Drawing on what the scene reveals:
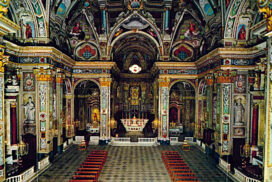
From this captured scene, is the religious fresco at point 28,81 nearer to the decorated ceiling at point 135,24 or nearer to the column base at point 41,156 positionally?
the decorated ceiling at point 135,24

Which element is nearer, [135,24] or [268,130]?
[268,130]

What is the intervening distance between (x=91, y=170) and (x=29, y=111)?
19.8 feet

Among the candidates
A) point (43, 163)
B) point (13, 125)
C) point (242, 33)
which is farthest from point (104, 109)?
point (242, 33)

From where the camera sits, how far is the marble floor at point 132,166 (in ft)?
36.4

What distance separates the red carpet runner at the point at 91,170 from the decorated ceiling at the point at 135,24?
27.8 ft

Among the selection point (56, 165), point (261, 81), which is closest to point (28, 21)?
point (56, 165)

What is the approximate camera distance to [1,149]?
7445 millimetres

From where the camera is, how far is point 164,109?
61.7 feet

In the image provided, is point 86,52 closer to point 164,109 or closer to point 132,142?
point 164,109

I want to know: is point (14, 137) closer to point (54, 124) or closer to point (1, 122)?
point (54, 124)

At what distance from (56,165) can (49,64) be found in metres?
7.04

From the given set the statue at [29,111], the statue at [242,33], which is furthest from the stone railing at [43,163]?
the statue at [242,33]

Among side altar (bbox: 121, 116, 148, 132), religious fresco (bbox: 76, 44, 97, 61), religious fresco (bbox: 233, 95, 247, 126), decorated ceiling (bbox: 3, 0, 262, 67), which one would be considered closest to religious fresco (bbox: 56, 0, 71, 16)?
decorated ceiling (bbox: 3, 0, 262, 67)

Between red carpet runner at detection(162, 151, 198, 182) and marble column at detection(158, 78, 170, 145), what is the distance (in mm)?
4421
